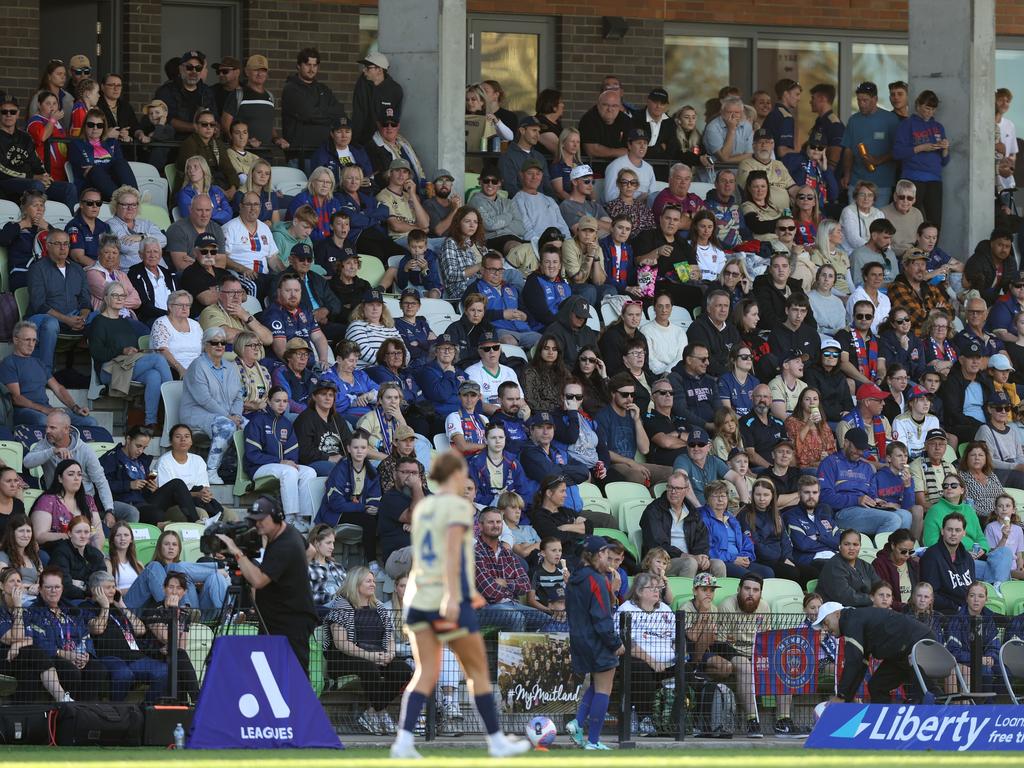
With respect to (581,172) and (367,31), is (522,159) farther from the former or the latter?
(367,31)

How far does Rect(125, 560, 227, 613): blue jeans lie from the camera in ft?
44.8

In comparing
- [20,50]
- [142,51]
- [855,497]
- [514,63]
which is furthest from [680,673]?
[514,63]

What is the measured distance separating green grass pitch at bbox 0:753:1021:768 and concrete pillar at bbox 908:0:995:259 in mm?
11267

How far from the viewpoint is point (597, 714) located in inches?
519

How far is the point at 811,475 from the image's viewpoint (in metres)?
17.4

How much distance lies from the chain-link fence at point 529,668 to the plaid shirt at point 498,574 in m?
0.78

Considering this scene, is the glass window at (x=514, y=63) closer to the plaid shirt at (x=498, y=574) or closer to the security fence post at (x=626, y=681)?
the plaid shirt at (x=498, y=574)

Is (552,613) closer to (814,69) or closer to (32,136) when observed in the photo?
(32,136)

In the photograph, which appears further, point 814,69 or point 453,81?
point 814,69

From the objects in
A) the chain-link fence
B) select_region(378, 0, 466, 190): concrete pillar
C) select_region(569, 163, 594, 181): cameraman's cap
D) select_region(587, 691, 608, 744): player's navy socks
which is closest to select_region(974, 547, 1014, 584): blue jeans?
the chain-link fence

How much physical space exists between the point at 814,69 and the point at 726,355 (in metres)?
8.75

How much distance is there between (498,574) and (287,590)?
3738mm

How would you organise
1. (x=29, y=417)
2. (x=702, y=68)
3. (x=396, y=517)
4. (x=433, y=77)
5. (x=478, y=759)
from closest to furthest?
(x=478, y=759)
(x=396, y=517)
(x=29, y=417)
(x=433, y=77)
(x=702, y=68)

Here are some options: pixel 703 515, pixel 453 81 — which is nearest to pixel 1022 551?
pixel 703 515
